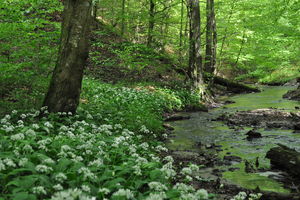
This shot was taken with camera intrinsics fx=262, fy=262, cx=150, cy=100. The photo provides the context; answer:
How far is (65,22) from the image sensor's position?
22.6ft

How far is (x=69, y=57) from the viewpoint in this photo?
22.2 feet

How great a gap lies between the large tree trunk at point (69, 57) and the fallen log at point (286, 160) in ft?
16.4

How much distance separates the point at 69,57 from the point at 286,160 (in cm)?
555

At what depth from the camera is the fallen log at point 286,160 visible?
16.3 ft

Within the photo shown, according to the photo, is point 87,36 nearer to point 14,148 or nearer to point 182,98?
point 14,148

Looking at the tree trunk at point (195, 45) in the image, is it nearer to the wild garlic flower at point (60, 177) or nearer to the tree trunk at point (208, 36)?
the tree trunk at point (208, 36)

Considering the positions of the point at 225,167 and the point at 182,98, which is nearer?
the point at 225,167

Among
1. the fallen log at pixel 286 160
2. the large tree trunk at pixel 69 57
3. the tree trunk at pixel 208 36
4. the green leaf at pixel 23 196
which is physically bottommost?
the fallen log at pixel 286 160

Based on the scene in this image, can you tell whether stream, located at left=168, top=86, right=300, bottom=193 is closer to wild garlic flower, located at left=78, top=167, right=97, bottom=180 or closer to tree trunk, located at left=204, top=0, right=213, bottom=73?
wild garlic flower, located at left=78, top=167, right=97, bottom=180

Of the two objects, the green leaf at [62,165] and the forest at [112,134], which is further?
the green leaf at [62,165]

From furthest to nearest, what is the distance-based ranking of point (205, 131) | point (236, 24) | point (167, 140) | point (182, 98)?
point (236, 24), point (182, 98), point (205, 131), point (167, 140)

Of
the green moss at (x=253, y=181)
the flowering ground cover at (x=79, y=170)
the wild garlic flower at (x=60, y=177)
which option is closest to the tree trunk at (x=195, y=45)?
the flowering ground cover at (x=79, y=170)

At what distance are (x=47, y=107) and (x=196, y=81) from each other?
1086cm

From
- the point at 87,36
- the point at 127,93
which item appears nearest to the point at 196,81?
the point at 127,93
